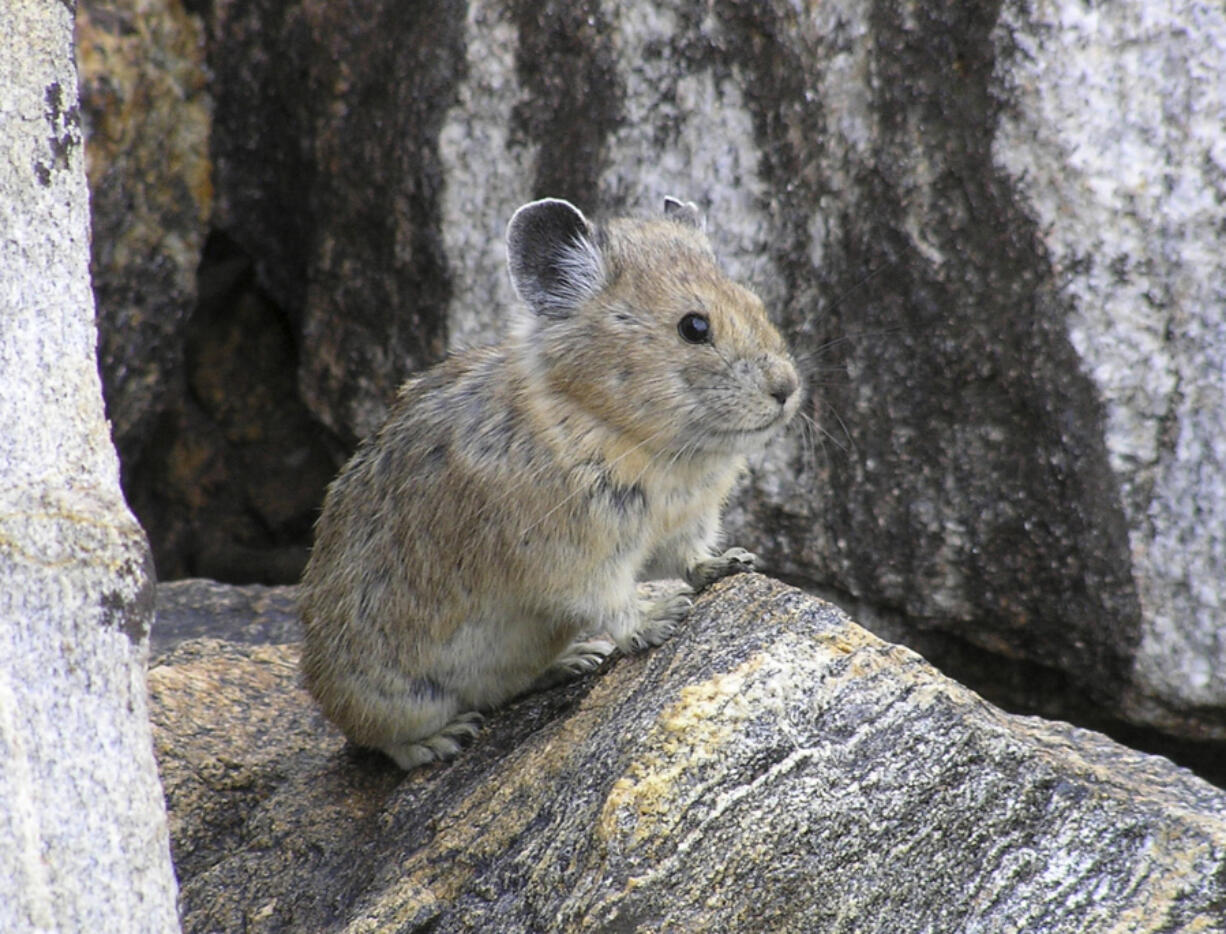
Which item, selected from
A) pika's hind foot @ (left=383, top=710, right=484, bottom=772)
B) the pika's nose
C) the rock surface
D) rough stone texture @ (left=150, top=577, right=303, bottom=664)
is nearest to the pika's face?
the pika's nose

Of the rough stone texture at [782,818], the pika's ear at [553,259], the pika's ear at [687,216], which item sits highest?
the pika's ear at [687,216]

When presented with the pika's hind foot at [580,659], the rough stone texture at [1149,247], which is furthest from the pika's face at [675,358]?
the rough stone texture at [1149,247]

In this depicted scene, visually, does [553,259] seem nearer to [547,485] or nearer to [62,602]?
[547,485]

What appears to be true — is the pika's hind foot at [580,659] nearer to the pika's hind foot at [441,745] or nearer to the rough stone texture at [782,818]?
the rough stone texture at [782,818]

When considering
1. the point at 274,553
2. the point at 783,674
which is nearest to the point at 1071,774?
the point at 783,674

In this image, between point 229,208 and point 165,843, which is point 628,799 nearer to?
point 165,843

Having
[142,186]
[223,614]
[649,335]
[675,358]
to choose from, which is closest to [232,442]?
[223,614]
